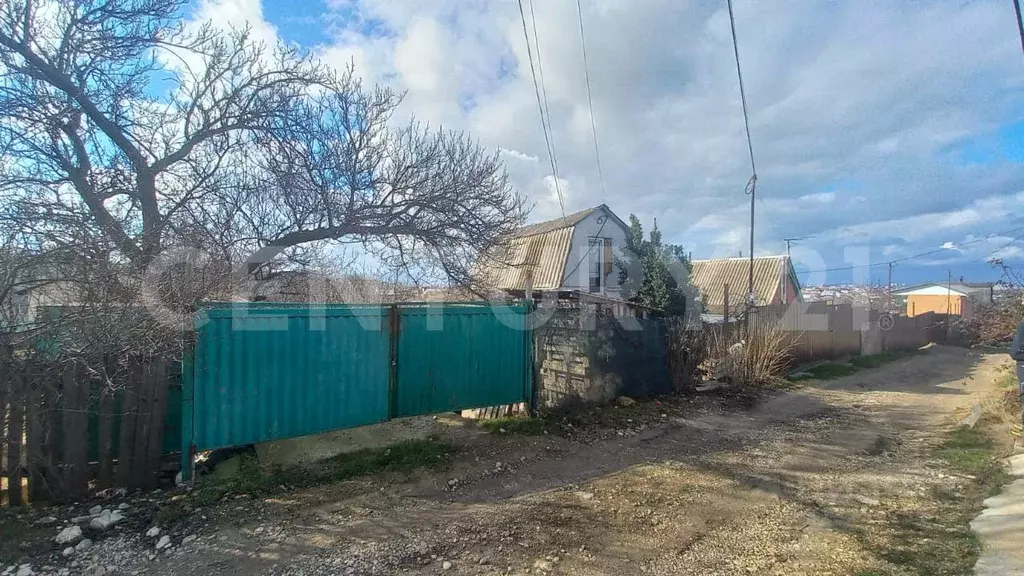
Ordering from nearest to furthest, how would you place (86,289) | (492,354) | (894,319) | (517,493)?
(86,289) < (517,493) < (492,354) < (894,319)

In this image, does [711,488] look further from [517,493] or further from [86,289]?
[86,289]

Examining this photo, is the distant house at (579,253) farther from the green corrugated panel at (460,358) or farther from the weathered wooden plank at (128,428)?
the weathered wooden plank at (128,428)

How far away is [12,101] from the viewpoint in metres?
5.46

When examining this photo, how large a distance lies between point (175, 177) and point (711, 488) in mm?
7833

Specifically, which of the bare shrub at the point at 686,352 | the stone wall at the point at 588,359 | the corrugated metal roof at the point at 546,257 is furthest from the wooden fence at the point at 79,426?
the corrugated metal roof at the point at 546,257

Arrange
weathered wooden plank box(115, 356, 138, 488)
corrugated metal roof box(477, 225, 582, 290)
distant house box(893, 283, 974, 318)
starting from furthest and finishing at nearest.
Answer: distant house box(893, 283, 974, 318) → corrugated metal roof box(477, 225, 582, 290) → weathered wooden plank box(115, 356, 138, 488)

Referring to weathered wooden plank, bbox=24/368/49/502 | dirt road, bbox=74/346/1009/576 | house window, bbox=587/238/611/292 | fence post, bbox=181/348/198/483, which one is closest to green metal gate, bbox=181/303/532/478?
fence post, bbox=181/348/198/483

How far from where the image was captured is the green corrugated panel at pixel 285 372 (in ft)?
15.0

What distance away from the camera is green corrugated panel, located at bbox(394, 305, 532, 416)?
5.91 metres

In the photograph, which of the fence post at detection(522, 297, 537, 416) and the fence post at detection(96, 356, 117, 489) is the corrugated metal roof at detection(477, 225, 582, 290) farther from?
the fence post at detection(96, 356, 117, 489)

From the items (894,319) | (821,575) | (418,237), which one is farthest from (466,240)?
(894,319)

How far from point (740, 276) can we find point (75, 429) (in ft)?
85.2

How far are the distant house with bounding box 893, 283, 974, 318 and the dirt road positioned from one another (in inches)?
847

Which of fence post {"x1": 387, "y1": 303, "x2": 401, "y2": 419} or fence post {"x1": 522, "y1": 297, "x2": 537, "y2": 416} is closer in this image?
fence post {"x1": 387, "y1": 303, "x2": 401, "y2": 419}
